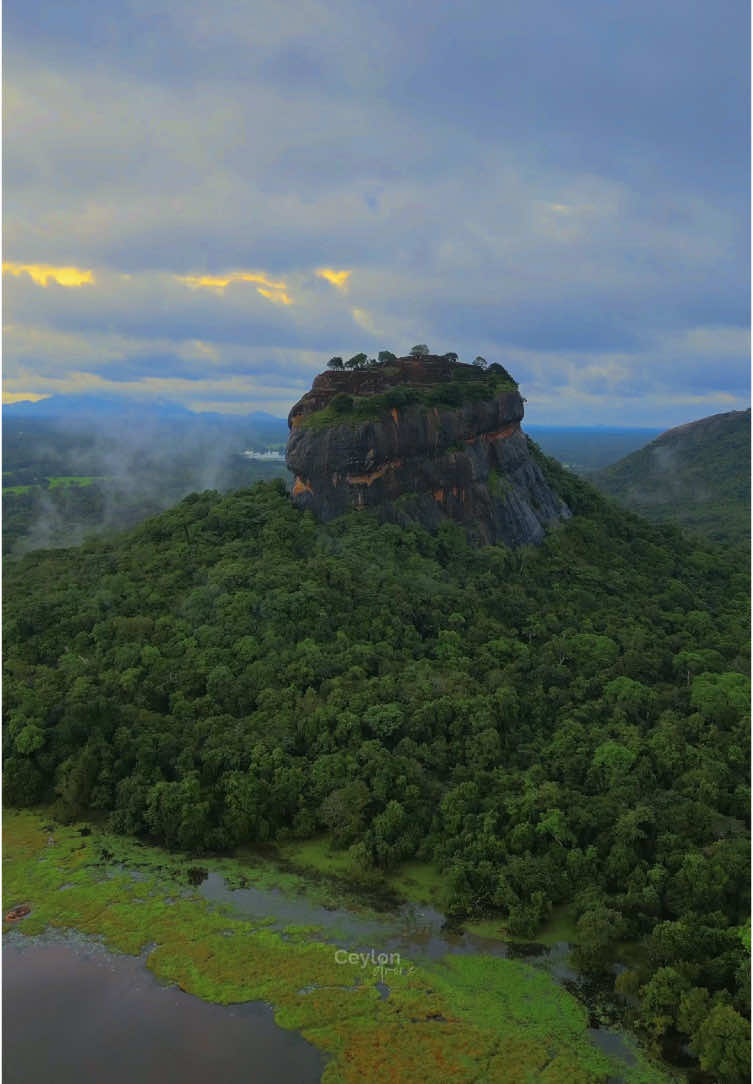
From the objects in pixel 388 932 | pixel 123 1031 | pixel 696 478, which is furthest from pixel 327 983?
pixel 696 478

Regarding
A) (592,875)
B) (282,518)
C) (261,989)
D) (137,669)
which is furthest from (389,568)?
(261,989)

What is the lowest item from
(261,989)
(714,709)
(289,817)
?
(261,989)

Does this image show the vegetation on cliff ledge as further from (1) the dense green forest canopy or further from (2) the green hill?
(2) the green hill

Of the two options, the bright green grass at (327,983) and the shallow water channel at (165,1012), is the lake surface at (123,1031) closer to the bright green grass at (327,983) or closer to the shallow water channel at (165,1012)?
the shallow water channel at (165,1012)

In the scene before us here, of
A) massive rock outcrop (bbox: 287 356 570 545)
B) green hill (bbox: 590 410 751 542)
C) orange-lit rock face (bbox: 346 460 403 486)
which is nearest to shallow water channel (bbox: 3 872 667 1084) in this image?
orange-lit rock face (bbox: 346 460 403 486)

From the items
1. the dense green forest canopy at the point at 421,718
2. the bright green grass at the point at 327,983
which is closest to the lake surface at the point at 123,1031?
the bright green grass at the point at 327,983

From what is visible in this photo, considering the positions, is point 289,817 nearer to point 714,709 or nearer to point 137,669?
point 137,669
